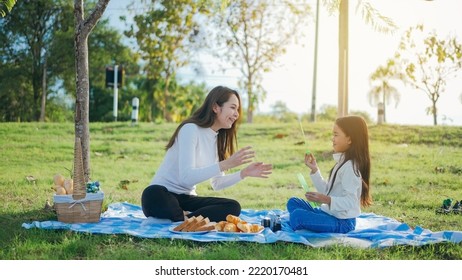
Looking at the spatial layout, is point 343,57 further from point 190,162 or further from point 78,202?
point 78,202

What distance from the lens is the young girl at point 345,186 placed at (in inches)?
138

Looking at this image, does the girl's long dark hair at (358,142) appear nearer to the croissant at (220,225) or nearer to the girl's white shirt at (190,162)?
the girl's white shirt at (190,162)

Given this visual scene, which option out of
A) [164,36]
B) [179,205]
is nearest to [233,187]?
[179,205]

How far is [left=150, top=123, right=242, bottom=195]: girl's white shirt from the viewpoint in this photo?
12.0 ft

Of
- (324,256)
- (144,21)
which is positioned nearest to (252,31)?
(144,21)

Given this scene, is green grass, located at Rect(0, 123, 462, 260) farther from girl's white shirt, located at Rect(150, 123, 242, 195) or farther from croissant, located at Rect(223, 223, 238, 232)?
girl's white shirt, located at Rect(150, 123, 242, 195)

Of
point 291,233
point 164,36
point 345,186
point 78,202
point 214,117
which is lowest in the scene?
point 291,233

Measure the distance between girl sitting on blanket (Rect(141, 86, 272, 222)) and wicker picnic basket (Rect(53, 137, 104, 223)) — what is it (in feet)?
1.04

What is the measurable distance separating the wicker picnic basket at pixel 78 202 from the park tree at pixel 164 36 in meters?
6.27

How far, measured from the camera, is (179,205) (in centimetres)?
389

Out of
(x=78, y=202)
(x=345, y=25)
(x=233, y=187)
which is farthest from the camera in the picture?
(x=345, y=25)

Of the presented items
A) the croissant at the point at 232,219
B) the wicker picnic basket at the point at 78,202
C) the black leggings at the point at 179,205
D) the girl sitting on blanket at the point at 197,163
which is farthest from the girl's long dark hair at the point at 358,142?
the wicker picnic basket at the point at 78,202

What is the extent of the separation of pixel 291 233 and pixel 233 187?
2.69 metres

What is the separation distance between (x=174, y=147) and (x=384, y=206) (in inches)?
79.4
